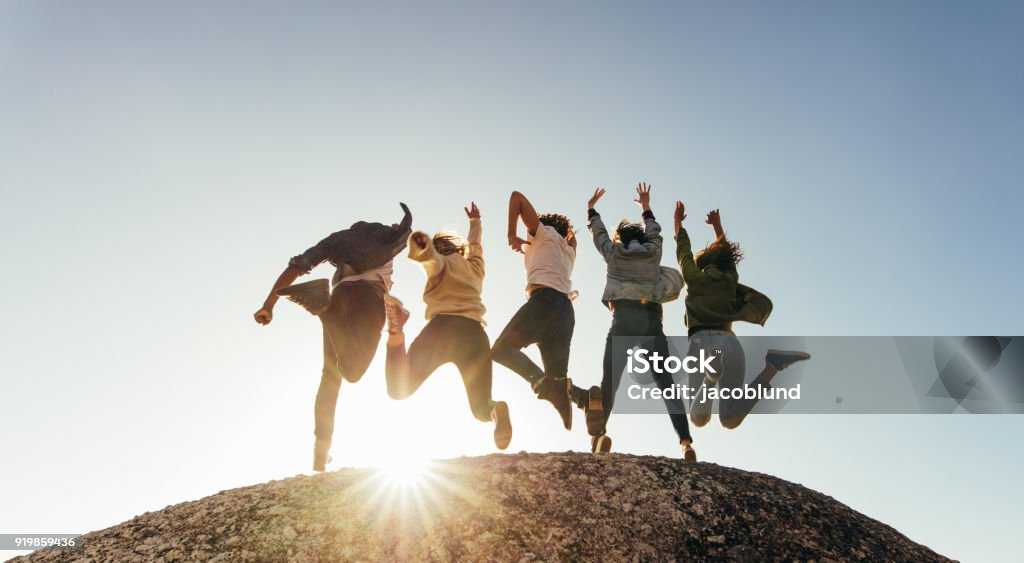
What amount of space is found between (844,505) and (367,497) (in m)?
4.74

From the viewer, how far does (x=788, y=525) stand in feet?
17.5

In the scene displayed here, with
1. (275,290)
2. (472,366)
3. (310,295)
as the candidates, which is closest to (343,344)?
(310,295)

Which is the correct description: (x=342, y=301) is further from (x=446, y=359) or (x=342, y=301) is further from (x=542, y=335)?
(x=542, y=335)

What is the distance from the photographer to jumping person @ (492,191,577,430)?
252 inches

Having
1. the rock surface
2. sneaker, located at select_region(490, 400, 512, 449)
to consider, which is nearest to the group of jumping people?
sneaker, located at select_region(490, 400, 512, 449)

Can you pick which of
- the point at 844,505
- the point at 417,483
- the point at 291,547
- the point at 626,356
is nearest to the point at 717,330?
the point at 626,356

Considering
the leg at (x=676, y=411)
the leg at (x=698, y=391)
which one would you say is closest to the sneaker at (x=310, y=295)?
the leg at (x=676, y=411)

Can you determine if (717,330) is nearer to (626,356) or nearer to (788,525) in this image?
(626,356)

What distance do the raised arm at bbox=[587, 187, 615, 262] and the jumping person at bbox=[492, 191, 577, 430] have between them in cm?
36

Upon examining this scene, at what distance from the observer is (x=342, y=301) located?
649 cm

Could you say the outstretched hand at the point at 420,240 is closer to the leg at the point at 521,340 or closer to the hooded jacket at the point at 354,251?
the hooded jacket at the point at 354,251

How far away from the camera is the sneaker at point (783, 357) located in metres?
6.93

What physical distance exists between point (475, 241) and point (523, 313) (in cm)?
97

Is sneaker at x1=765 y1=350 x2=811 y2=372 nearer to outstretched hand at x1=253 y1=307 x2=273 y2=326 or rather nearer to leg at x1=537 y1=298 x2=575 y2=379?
leg at x1=537 y1=298 x2=575 y2=379
